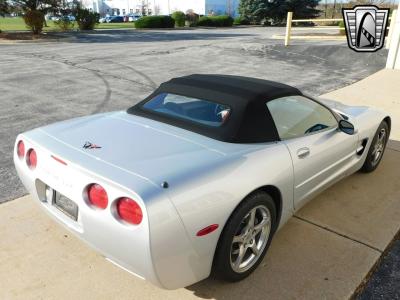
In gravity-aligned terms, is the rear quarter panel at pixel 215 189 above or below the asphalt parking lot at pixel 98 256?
above

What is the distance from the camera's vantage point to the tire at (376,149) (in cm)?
439

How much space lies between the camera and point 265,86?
3.32m

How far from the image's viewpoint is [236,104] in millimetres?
2988

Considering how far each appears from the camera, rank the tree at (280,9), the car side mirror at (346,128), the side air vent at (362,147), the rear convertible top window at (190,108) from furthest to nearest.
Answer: the tree at (280,9)
the side air vent at (362,147)
the car side mirror at (346,128)
the rear convertible top window at (190,108)

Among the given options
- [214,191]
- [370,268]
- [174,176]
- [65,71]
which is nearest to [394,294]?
[370,268]

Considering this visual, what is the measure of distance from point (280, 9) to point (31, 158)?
4395cm

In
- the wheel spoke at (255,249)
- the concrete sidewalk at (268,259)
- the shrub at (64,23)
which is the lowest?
the concrete sidewalk at (268,259)

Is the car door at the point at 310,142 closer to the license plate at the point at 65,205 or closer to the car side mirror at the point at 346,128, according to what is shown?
the car side mirror at the point at 346,128

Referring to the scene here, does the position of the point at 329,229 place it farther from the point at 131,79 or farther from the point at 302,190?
the point at 131,79

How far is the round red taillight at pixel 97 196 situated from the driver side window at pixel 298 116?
152 cm

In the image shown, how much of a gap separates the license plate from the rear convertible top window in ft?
3.85

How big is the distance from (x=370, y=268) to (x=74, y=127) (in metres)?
2.66

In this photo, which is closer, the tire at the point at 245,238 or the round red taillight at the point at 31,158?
the tire at the point at 245,238
